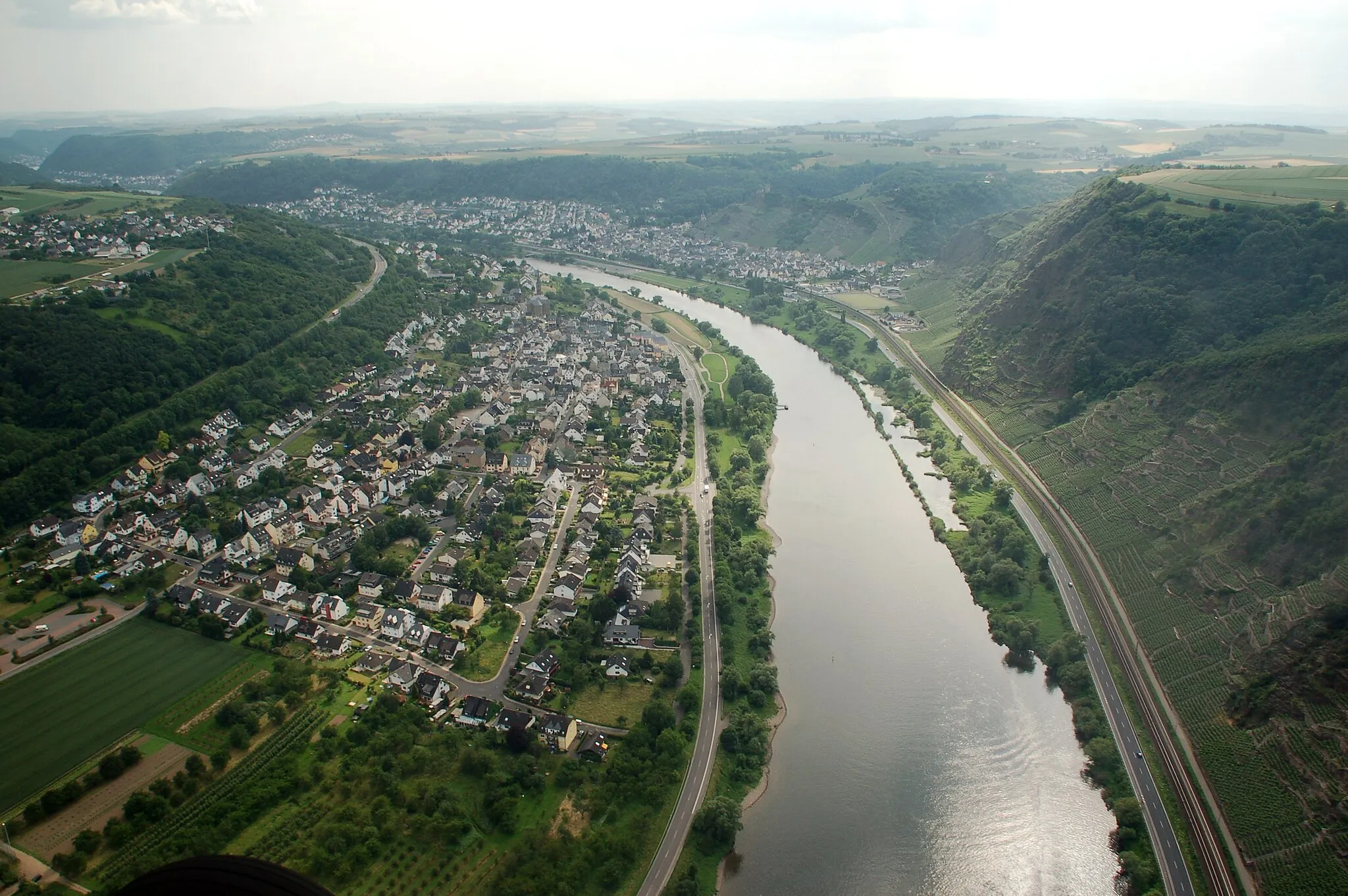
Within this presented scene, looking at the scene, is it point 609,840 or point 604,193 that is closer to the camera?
point 609,840

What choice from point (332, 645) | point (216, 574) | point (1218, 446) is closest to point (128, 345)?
point (216, 574)

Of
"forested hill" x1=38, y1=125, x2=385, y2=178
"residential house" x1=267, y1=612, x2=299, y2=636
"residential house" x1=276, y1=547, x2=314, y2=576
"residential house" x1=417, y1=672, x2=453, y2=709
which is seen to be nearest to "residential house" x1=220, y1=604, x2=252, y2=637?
"residential house" x1=267, y1=612, x2=299, y2=636

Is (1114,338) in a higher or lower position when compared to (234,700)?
higher

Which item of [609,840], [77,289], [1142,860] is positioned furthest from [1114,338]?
[77,289]

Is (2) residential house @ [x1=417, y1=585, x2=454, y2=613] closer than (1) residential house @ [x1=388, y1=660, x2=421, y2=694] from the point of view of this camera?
No

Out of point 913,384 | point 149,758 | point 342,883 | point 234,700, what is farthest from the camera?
point 913,384

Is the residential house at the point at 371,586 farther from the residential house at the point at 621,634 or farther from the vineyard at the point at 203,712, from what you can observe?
the residential house at the point at 621,634

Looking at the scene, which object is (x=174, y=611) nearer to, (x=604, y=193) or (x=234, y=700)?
(x=234, y=700)

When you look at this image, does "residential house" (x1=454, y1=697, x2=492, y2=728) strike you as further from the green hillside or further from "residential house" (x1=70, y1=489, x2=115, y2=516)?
the green hillside
